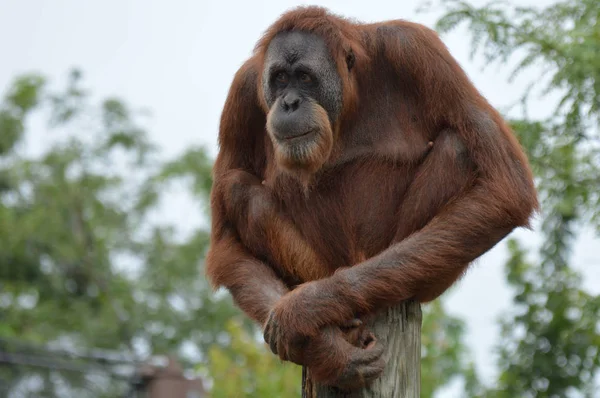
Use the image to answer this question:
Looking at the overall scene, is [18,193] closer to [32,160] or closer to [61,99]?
[32,160]

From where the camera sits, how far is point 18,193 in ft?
67.9

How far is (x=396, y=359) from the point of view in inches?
178

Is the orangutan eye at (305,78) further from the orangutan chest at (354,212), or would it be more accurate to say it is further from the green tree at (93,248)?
the green tree at (93,248)

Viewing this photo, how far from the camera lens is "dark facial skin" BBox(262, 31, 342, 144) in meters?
4.93

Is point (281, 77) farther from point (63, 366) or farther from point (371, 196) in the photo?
point (63, 366)

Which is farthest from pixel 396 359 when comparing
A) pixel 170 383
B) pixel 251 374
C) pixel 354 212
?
pixel 251 374

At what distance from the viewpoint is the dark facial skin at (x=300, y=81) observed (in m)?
4.93

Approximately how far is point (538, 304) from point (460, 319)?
328 inches

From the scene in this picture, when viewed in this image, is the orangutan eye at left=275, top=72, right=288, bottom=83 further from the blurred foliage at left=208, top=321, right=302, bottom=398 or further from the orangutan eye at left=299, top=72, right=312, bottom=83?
the blurred foliage at left=208, top=321, right=302, bottom=398

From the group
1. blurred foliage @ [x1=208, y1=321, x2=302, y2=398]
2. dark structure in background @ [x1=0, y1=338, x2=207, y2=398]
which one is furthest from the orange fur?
blurred foliage @ [x1=208, y1=321, x2=302, y2=398]

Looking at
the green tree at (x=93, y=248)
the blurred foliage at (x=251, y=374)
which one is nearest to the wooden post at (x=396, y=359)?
the blurred foliage at (x=251, y=374)

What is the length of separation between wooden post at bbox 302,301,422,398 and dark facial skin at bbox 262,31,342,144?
1.02 meters

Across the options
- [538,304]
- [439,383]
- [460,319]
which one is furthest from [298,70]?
[460,319]

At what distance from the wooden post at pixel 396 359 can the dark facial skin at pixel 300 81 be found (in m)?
1.02
